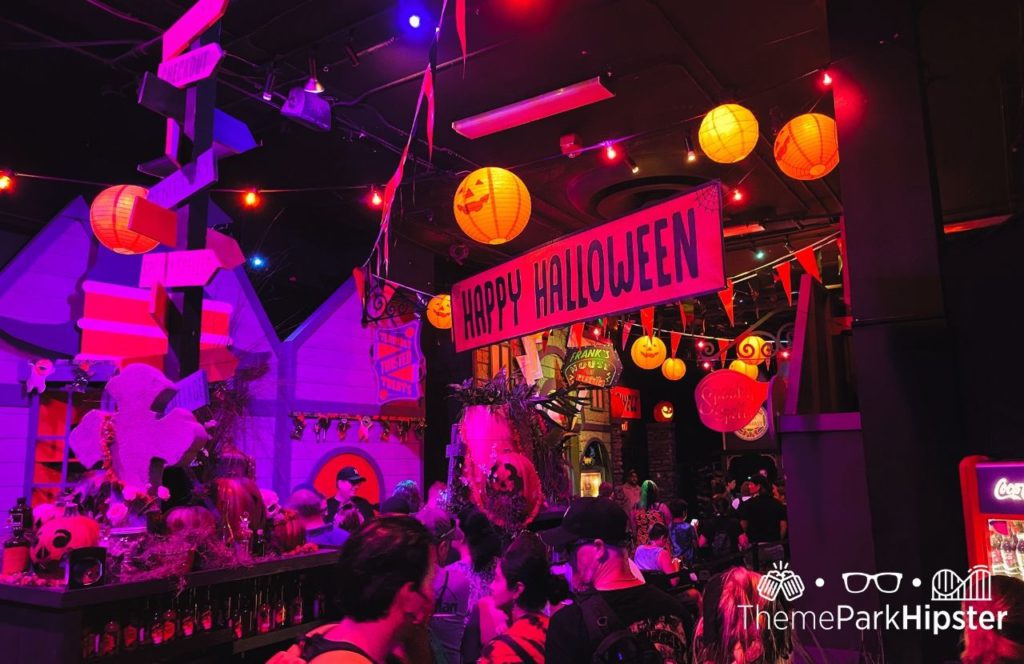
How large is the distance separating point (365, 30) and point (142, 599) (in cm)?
463

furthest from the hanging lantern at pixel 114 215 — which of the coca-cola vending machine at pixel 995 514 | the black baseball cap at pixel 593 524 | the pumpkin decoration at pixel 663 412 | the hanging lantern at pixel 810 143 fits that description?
the pumpkin decoration at pixel 663 412

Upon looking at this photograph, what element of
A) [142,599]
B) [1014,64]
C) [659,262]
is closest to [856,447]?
[659,262]

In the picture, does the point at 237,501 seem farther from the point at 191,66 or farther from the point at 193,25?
the point at 193,25

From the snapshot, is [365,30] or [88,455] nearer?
[88,455]

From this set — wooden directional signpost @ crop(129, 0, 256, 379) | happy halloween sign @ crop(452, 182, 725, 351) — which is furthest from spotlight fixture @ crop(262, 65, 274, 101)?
happy halloween sign @ crop(452, 182, 725, 351)

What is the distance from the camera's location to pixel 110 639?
113 inches

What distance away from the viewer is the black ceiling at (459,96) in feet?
18.8

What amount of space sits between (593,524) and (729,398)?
5.06 m

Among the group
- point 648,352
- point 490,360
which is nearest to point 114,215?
point 490,360

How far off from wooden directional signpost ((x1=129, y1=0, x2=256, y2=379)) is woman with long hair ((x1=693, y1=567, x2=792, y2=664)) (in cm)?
248

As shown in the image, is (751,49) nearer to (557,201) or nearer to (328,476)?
(557,201)

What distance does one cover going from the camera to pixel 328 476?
9008 mm

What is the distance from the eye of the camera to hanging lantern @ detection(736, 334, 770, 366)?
43.6ft

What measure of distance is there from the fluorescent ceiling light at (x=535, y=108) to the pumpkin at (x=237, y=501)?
4334 mm
